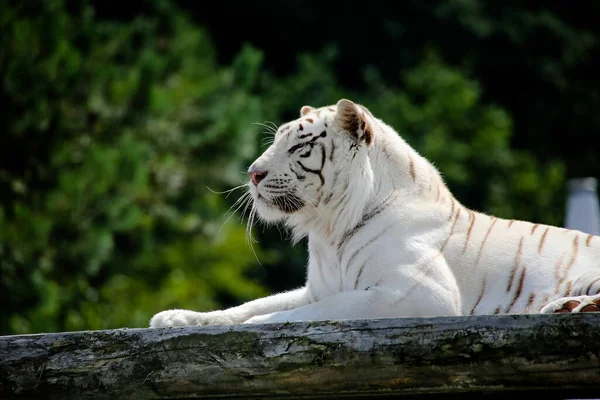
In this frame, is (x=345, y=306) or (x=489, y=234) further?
(x=489, y=234)

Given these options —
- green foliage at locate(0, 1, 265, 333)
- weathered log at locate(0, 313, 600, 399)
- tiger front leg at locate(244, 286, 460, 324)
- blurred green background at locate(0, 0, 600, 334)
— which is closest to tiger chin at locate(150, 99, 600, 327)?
tiger front leg at locate(244, 286, 460, 324)

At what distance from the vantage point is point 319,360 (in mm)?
2457

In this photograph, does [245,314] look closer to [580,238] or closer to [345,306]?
[345,306]

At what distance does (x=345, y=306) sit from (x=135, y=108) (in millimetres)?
11372

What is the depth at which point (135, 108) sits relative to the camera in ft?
46.3

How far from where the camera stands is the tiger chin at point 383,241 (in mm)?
3135

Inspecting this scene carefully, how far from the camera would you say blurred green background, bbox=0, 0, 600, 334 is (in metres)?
12.2

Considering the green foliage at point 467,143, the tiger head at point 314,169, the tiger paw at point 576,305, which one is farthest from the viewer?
the green foliage at point 467,143

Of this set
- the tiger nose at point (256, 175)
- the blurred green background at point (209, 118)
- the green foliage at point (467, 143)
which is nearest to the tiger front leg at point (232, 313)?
the tiger nose at point (256, 175)

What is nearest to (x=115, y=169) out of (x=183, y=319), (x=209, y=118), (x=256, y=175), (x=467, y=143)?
(x=209, y=118)

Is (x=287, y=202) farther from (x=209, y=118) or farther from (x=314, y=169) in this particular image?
(x=209, y=118)

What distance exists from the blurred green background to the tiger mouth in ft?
18.5

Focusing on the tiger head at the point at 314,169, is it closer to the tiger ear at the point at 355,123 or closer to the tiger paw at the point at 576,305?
the tiger ear at the point at 355,123

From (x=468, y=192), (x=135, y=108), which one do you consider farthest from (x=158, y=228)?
(x=468, y=192)
